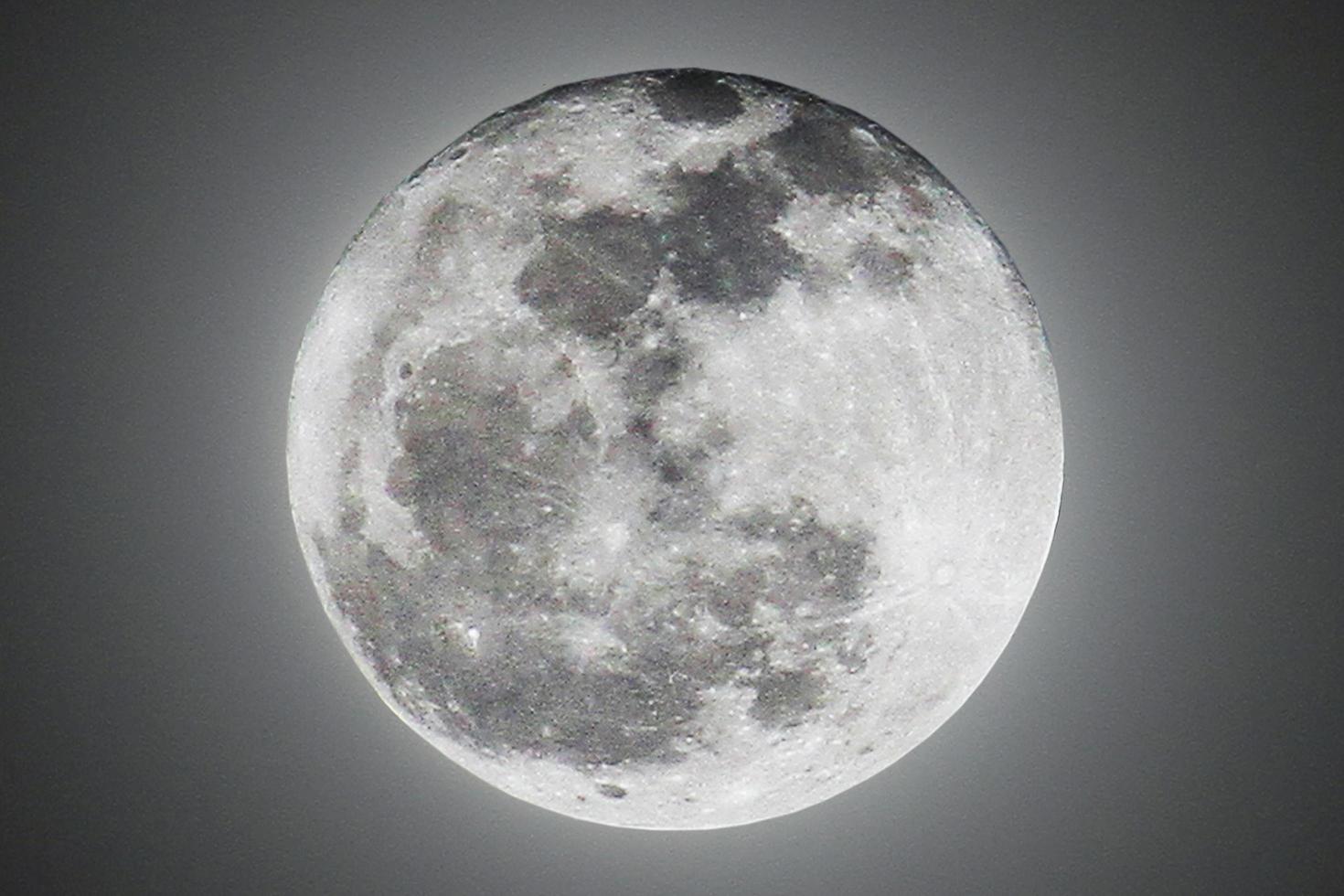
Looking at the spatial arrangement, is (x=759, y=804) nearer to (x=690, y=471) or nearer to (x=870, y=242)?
(x=690, y=471)

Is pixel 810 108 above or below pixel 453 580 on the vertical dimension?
above

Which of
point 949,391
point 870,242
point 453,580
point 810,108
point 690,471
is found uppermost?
point 810,108

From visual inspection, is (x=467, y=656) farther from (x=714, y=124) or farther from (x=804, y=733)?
(x=714, y=124)

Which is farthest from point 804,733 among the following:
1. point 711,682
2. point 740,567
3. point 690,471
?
point 690,471

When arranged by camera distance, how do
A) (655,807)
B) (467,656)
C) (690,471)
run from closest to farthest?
(690,471)
(467,656)
(655,807)

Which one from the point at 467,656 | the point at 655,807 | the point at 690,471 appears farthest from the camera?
the point at 655,807

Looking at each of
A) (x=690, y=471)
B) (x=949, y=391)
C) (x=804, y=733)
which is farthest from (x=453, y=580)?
(x=949, y=391)

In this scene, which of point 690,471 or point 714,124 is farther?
point 714,124
